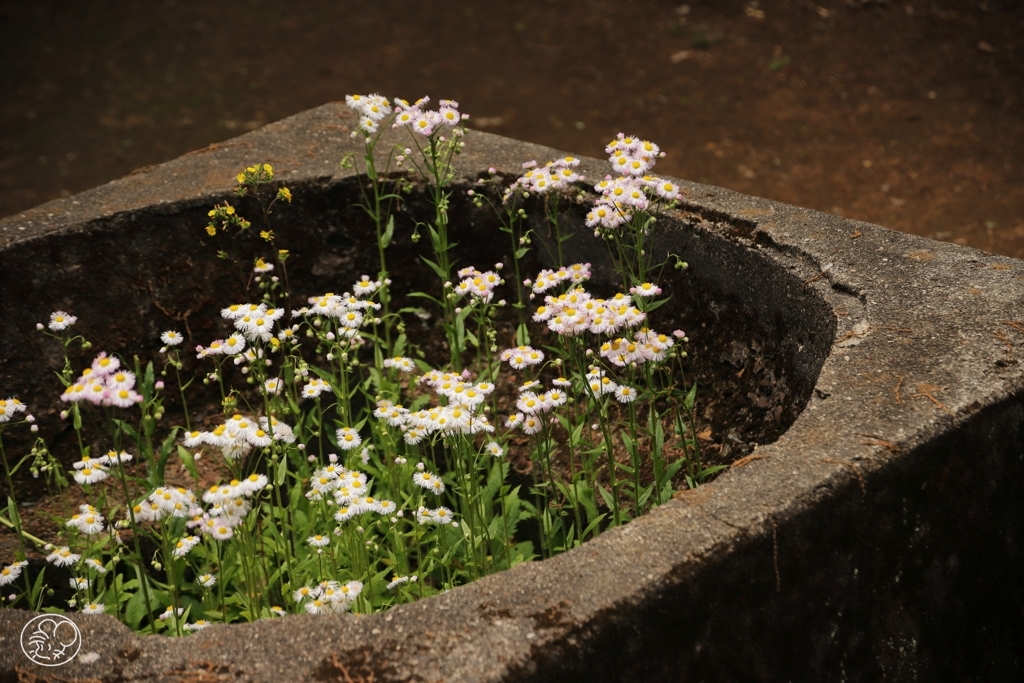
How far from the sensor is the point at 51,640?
1.78 metres

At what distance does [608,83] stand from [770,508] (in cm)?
621

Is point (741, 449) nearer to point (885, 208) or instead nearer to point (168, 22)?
point (885, 208)

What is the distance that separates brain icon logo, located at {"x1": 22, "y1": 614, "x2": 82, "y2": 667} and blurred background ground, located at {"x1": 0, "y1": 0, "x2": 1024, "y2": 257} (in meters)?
4.99

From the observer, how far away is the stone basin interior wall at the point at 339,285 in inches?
112

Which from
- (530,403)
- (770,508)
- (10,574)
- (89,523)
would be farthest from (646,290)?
(10,574)

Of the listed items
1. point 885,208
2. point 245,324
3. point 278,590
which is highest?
point 245,324

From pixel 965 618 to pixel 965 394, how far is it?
0.48 metres

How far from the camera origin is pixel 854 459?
2014 millimetres

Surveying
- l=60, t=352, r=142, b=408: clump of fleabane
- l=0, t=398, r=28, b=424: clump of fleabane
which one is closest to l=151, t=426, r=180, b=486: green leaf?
l=0, t=398, r=28, b=424: clump of fleabane

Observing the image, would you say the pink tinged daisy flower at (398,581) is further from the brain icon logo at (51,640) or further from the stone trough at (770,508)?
the brain icon logo at (51,640)

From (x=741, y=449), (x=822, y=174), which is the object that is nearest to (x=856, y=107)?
(x=822, y=174)

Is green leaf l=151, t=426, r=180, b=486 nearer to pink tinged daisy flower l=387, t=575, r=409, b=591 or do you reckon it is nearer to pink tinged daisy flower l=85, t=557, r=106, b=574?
pink tinged daisy flower l=85, t=557, r=106, b=574

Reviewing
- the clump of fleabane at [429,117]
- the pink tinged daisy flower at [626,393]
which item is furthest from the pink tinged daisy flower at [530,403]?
the clump of fleabane at [429,117]

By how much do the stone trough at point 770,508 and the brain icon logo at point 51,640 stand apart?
2 cm
